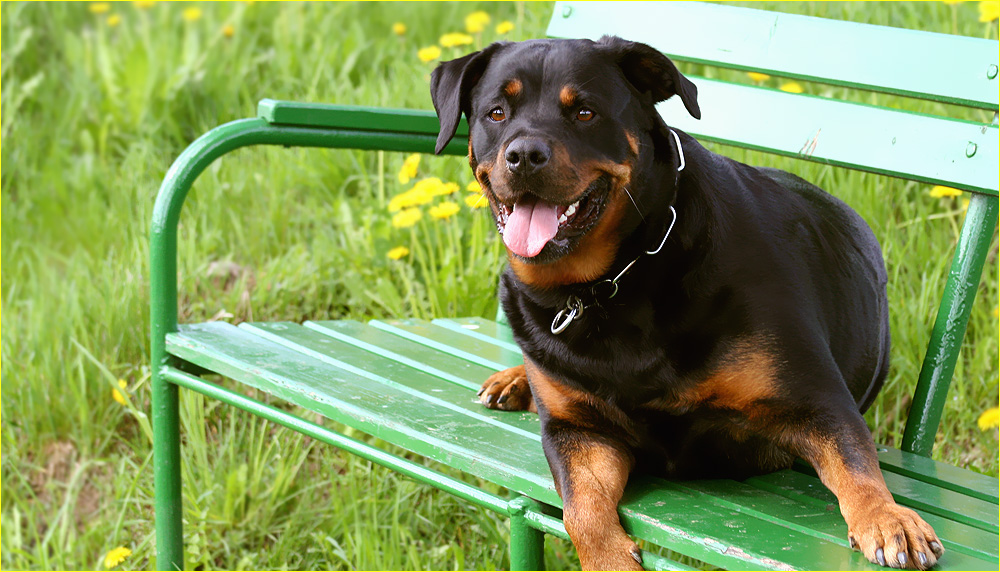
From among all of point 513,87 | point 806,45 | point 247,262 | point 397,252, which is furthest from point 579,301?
point 247,262

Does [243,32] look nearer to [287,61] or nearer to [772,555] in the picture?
[287,61]

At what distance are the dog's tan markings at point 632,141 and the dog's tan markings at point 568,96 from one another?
114mm

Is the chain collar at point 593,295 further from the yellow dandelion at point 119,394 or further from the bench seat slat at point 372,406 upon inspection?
the yellow dandelion at point 119,394

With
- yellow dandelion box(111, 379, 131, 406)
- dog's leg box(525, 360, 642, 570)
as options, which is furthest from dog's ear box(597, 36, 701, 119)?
yellow dandelion box(111, 379, 131, 406)

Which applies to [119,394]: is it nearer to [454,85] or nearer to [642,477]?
[454,85]

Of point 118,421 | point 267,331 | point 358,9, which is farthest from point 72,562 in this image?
point 358,9

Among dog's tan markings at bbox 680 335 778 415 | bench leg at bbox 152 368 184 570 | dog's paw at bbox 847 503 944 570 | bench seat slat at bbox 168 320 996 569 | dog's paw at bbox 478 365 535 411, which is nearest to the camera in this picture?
dog's paw at bbox 847 503 944 570

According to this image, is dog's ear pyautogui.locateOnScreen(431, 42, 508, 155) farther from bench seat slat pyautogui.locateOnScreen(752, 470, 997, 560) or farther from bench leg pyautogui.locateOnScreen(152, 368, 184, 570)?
bench leg pyautogui.locateOnScreen(152, 368, 184, 570)

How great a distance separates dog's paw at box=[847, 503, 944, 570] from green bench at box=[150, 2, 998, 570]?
0.07 m

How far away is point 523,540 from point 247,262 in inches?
92.8

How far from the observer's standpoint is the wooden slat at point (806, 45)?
249cm

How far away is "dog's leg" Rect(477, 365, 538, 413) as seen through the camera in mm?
2348

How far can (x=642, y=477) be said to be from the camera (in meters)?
2.00

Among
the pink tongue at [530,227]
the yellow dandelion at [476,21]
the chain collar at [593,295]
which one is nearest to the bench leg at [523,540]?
the chain collar at [593,295]
